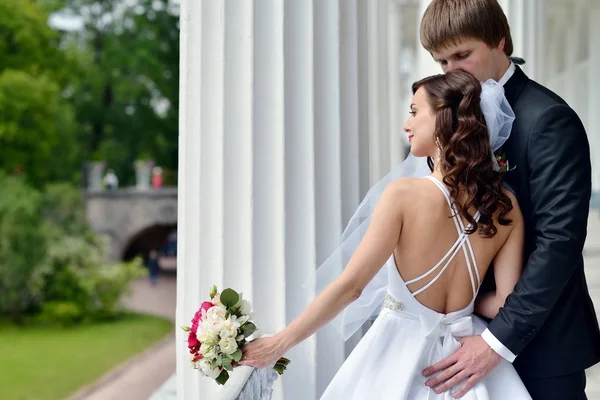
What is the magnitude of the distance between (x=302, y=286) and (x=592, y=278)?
342 centimetres

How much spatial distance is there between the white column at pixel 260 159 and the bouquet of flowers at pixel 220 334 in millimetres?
274

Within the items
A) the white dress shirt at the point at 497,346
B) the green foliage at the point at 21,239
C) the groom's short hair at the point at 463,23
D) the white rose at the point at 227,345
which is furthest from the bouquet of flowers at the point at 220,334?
the green foliage at the point at 21,239

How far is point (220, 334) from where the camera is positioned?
1.53 m

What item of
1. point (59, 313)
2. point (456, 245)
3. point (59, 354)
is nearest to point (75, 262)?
point (59, 313)

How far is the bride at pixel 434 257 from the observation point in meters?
1.54

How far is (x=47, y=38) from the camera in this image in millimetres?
24250

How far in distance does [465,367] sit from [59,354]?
2266cm

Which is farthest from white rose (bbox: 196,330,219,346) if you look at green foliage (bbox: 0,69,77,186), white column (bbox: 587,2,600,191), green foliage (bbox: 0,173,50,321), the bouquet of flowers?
green foliage (bbox: 0,69,77,186)

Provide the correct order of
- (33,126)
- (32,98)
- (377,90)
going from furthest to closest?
(33,126), (32,98), (377,90)

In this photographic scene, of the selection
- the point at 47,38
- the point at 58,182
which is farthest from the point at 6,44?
the point at 58,182

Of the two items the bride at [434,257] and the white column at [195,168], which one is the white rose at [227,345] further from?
the white column at [195,168]

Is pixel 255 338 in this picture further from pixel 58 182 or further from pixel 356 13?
Result: pixel 58 182

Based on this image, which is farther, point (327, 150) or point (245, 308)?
point (327, 150)

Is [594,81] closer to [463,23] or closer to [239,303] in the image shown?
[463,23]
